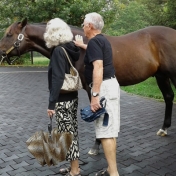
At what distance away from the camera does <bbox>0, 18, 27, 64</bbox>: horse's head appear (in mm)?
4406

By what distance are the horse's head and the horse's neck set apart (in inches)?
4.5

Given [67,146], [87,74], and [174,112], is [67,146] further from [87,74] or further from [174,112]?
[174,112]

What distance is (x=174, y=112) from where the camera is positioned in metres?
6.93

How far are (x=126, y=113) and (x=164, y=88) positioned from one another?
184cm

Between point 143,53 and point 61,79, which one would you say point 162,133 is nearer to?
point 143,53

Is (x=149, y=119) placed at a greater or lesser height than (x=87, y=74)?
lesser

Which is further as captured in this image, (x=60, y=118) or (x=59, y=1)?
(x=59, y=1)

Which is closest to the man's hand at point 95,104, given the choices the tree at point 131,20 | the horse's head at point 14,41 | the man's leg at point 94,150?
the man's leg at point 94,150

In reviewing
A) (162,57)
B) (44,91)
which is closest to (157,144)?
(162,57)

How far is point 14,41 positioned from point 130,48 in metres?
1.89

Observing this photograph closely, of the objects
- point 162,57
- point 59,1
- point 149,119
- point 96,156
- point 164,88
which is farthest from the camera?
point 59,1

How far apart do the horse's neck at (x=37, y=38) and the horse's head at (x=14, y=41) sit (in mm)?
114

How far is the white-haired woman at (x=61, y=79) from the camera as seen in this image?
3.13 m

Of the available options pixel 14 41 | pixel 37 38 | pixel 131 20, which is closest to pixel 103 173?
pixel 37 38
